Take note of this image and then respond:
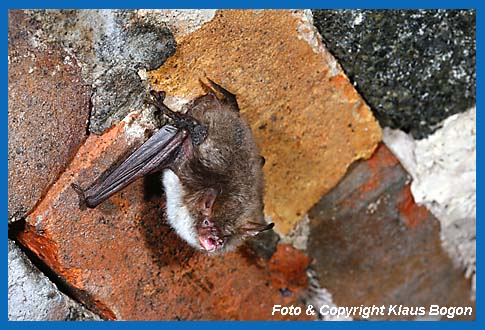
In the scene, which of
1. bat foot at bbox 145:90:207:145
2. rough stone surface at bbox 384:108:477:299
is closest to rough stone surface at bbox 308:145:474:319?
rough stone surface at bbox 384:108:477:299

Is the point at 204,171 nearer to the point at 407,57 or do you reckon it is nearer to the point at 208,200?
the point at 208,200

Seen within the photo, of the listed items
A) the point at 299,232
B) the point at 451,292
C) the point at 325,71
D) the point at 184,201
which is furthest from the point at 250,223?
the point at 451,292

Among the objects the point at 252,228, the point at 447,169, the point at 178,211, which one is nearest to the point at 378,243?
the point at 447,169

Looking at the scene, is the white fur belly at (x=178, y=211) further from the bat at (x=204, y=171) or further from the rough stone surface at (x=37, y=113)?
the rough stone surface at (x=37, y=113)

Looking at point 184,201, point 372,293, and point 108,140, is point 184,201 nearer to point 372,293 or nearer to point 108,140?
point 108,140

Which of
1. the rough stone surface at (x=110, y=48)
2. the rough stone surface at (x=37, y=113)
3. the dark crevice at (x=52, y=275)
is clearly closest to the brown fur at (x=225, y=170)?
the rough stone surface at (x=110, y=48)

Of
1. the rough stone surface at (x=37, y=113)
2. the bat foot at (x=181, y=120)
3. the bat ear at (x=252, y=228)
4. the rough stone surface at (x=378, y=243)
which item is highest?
the rough stone surface at (x=37, y=113)
